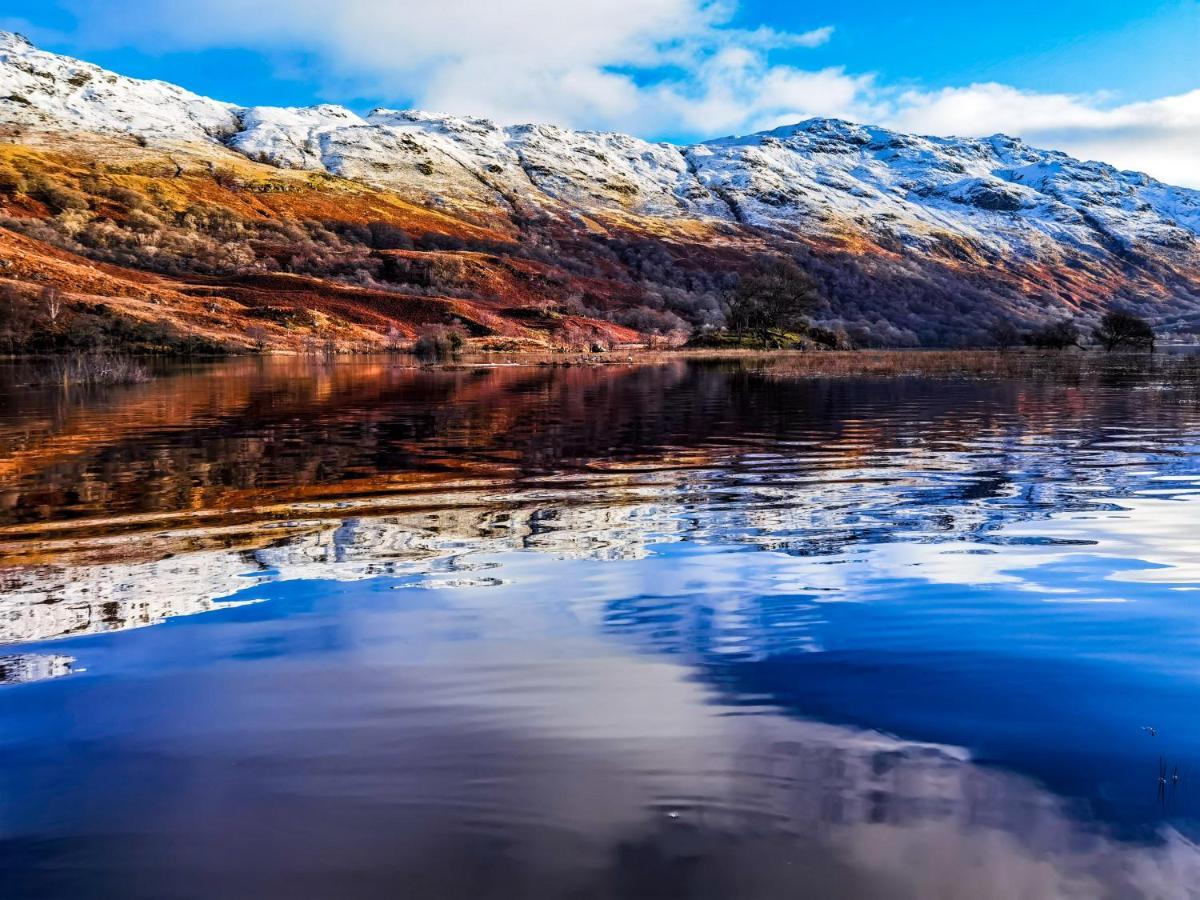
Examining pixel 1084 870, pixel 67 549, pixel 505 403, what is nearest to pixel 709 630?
pixel 1084 870

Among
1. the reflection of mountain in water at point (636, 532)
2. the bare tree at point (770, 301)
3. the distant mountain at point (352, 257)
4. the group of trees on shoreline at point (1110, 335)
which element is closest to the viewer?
the reflection of mountain in water at point (636, 532)

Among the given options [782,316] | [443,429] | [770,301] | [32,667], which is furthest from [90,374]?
[782,316]

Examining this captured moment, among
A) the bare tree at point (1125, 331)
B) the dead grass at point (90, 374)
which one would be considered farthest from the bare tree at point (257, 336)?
the bare tree at point (1125, 331)

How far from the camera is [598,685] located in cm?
652

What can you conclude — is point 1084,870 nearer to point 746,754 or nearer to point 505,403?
point 746,754

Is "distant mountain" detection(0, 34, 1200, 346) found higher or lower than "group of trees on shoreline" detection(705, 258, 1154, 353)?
higher

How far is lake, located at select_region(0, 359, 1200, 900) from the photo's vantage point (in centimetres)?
433

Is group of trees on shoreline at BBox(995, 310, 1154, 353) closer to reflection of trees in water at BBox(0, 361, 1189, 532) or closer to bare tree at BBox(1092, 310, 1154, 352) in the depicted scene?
bare tree at BBox(1092, 310, 1154, 352)

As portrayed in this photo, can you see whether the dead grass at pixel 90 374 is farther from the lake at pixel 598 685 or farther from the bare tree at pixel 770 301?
the bare tree at pixel 770 301

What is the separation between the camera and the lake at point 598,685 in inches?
170

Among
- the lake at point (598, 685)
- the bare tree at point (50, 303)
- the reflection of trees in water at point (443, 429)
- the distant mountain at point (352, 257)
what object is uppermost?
the distant mountain at point (352, 257)

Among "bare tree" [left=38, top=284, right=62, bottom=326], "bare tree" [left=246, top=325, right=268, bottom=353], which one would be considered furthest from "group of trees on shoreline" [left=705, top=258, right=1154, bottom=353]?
"bare tree" [left=38, top=284, right=62, bottom=326]

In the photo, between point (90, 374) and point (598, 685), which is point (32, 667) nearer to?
point (598, 685)

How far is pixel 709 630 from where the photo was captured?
7715mm
